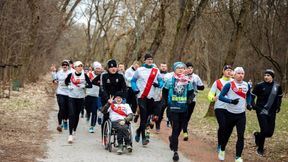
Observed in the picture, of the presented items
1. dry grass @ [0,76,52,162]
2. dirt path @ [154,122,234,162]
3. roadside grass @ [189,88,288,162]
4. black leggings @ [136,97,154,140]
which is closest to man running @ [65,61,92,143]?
dry grass @ [0,76,52,162]

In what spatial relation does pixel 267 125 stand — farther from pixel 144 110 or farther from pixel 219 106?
pixel 144 110

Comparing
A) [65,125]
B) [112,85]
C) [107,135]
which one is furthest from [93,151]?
[65,125]

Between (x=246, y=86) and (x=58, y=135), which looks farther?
(x=58, y=135)

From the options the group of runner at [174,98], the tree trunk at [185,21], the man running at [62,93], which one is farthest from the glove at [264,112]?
the tree trunk at [185,21]

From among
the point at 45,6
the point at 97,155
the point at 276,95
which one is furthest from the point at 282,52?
the point at 97,155

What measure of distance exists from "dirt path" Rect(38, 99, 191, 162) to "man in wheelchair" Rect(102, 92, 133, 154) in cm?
28

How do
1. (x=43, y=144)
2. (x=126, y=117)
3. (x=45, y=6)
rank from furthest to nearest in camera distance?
(x=45, y=6)
(x=43, y=144)
(x=126, y=117)

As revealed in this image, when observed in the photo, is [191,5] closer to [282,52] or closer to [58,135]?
[58,135]

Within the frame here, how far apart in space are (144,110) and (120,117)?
1.12 m

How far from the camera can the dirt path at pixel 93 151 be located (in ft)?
31.1

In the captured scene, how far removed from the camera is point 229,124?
1002 centimetres

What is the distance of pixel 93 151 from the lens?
1032 centimetres

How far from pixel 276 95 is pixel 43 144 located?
17.8ft

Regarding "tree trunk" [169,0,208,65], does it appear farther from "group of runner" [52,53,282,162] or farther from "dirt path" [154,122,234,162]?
"group of runner" [52,53,282,162]
